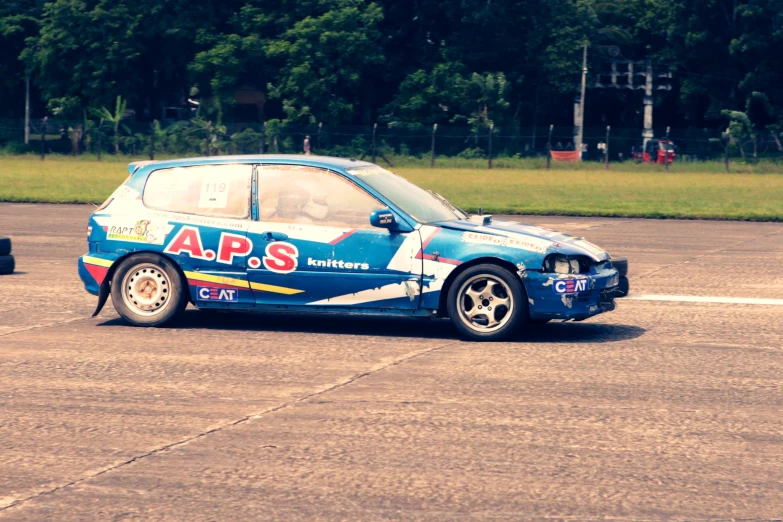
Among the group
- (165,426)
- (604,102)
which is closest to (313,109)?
(604,102)

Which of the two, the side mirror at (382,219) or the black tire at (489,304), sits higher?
the side mirror at (382,219)

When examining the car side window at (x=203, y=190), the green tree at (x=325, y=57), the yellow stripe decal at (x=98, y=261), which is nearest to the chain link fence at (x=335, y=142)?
the green tree at (x=325, y=57)

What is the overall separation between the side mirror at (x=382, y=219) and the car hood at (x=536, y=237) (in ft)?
1.39

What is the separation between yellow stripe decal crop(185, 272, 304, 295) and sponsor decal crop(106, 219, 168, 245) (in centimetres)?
40

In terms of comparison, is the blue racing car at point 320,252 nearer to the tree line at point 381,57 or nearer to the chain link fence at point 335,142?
the chain link fence at point 335,142

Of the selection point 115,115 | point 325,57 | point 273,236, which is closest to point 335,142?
point 325,57

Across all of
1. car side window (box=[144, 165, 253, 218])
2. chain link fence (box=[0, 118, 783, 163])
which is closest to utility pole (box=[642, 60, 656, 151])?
chain link fence (box=[0, 118, 783, 163])

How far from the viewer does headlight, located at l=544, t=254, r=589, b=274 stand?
31.8 ft

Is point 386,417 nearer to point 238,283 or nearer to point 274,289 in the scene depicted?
point 274,289

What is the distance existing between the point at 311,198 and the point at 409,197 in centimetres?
87

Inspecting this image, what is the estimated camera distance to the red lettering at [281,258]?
1007 cm

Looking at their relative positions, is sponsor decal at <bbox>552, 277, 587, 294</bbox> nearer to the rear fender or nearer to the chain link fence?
the rear fender

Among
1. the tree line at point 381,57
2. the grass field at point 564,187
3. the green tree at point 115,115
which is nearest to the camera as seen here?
the grass field at point 564,187

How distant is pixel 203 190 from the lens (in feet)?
34.4
